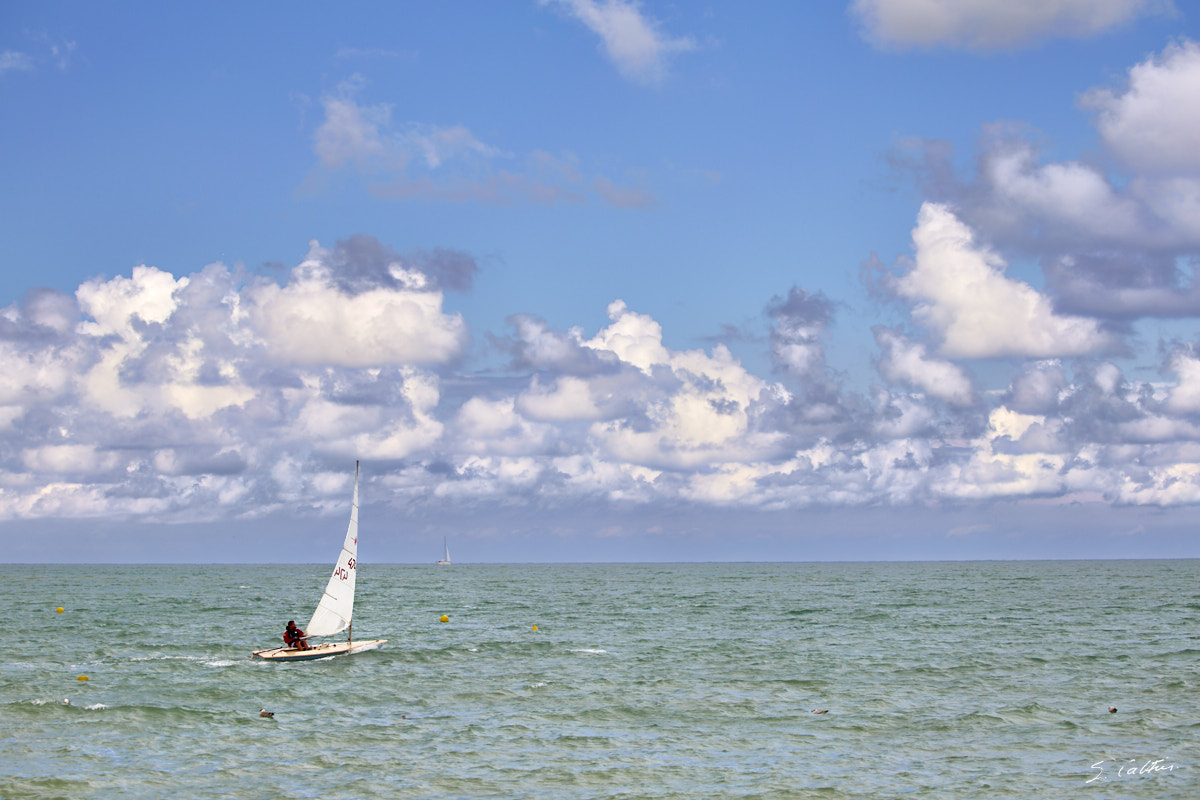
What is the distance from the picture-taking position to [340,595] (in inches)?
2549

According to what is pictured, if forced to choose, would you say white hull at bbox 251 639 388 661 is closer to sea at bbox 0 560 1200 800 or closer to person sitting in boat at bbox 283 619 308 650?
person sitting in boat at bbox 283 619 308 650

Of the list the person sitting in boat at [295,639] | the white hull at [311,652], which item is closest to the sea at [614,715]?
the white hull at [311,652]

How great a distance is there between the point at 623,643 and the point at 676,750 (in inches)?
1496

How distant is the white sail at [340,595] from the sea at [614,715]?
2.56 m

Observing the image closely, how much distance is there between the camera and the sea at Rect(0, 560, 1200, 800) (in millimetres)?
33875

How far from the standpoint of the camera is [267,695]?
167 feet

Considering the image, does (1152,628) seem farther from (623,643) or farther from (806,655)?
(623,643)

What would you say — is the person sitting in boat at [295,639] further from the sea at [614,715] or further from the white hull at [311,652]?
the sea at [614,715]

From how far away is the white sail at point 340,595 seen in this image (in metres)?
64.2

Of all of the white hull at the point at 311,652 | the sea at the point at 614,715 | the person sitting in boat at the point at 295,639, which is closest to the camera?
the sea at the point at 614,715

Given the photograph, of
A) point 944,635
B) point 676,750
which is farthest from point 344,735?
point 944,635

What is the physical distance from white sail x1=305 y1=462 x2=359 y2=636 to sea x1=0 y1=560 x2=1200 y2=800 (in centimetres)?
256

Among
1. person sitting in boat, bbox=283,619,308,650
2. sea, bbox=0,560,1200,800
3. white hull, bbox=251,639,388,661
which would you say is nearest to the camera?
sea, bbox=0,560,1200,800

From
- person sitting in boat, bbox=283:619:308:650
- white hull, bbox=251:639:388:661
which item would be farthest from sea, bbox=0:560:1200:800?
person sitting in boat, bbox=283:619:308:650
